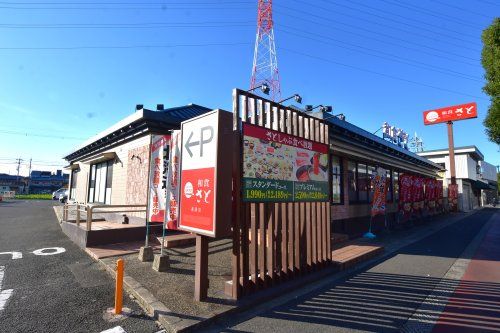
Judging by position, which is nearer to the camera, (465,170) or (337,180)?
(337,180)

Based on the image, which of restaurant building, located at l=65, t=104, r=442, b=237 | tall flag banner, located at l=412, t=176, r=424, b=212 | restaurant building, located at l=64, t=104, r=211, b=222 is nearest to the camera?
restaurant building, located at l=64, t=104, r=211, b=222

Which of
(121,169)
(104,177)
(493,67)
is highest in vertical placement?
(493,67)

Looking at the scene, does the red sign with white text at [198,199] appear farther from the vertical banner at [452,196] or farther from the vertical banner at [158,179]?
the vertical banner at [452,196]

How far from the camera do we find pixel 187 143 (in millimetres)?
5027

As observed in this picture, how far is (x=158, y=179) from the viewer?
6.46 meters

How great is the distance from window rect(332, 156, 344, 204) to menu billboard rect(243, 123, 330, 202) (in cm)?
524

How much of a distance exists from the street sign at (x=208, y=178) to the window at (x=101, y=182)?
9.76m

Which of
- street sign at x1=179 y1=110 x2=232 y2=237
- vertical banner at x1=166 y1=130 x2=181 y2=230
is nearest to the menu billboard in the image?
street sign at x1=179 y1=110 x2=232 y2=237

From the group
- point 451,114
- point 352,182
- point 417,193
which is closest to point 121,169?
point 352,182

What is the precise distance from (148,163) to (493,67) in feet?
40.5

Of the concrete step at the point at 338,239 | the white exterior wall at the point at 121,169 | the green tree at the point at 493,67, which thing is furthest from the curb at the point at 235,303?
the green tree at the point at 493,67

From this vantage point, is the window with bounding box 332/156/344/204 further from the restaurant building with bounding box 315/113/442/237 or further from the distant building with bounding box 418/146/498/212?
the distant building with bounding box 418/146/498/212

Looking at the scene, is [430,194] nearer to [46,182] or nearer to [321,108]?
[321,108]

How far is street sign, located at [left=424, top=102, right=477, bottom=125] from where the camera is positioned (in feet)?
93.1
